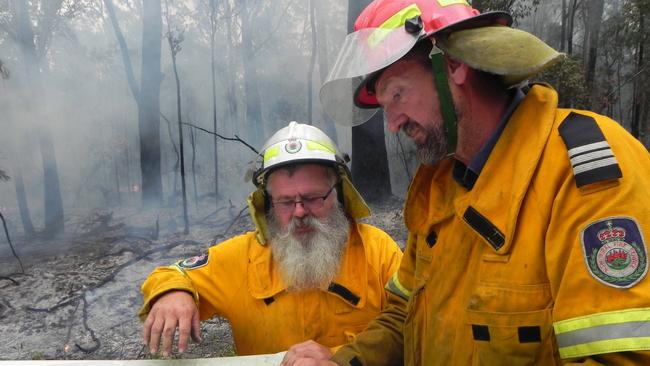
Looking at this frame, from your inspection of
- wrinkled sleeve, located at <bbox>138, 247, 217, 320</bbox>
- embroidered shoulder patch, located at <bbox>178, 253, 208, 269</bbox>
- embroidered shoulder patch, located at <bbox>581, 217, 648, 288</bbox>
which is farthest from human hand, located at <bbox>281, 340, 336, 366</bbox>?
embroidered shoulder patch, located at <bbox>581, 217, 648, 288</bbox>

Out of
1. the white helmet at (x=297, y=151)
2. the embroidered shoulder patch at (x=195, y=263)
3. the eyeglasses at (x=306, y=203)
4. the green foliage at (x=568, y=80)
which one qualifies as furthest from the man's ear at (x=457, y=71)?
the green foliage at (x=568, y=80)

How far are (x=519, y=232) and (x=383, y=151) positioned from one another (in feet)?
21.4

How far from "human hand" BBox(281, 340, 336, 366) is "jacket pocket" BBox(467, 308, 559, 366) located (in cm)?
72

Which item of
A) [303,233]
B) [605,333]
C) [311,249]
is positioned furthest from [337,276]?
[605,333]

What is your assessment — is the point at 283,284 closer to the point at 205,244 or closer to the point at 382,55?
the point at 382,55

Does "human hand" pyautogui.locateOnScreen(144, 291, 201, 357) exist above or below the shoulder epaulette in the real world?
below

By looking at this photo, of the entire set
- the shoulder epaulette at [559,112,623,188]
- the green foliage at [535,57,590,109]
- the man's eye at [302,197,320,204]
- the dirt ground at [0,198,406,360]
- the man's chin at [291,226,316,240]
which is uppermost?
the green foliage at [535,57,590,109]

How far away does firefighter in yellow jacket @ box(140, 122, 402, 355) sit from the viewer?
209 centimetres

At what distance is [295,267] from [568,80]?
604 cm

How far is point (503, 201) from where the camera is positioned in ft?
3.47

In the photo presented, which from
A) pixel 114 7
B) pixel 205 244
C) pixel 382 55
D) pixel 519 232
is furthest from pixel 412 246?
pixel 114 7

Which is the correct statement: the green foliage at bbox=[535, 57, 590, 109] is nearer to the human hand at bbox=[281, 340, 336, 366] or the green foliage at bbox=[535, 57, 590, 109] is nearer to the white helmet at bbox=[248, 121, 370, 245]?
the white helmet at bbox=[248, 121, 370, 245]

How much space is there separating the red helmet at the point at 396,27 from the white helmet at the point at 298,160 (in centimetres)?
79

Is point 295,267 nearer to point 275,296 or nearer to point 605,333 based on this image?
point 275,296
